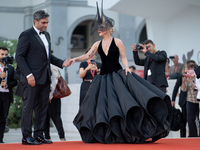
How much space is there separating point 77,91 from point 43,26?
632 centimetres

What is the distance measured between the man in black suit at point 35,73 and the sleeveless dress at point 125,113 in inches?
22.2

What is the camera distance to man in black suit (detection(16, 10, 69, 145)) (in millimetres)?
5348

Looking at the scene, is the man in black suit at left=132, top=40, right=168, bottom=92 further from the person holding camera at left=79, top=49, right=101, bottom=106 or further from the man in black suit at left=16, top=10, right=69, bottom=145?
the man in black suit at left=16, top=10, right=69, bottom=145

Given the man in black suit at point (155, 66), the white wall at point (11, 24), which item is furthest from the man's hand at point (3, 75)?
the white wall at point (11, 24)

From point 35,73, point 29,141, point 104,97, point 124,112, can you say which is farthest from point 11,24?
point 124,112

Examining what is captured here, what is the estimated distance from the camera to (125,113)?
196 inches

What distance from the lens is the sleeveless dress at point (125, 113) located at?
502 centimetres

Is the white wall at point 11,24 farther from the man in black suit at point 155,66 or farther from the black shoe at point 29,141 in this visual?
the black shoe at point 29,141

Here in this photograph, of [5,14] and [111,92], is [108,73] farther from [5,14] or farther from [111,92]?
[5,14]

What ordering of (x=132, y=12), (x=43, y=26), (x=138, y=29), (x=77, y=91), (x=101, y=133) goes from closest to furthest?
(x=101, y=133), (x=43, y=26), (x=77, y=91), (x=132, y=12), (x=138, y=29)

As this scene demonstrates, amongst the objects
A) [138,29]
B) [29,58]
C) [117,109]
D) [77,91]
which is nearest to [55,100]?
[29,58]

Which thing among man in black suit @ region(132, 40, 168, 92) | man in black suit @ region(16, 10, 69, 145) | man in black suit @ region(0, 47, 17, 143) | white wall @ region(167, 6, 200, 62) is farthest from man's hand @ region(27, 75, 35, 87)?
white wall @ region(167, 6, 200, 62)

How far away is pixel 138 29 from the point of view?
2434 cm

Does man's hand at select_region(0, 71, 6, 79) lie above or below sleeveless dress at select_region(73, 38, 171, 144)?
above
